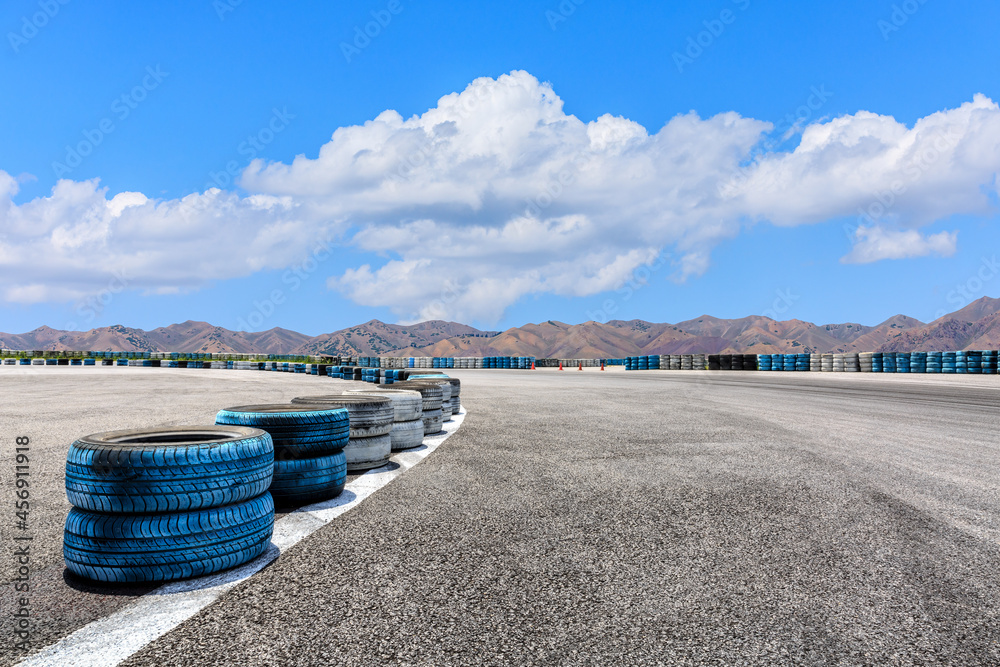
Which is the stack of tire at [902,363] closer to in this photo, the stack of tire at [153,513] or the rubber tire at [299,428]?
the rubber tire at [299,428]

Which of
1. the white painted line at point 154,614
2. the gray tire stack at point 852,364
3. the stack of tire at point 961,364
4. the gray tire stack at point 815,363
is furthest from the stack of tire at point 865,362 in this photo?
the white painted line at point 154,614

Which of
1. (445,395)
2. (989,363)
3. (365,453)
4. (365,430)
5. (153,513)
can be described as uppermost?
(989,363)

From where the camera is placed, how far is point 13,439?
9711mm

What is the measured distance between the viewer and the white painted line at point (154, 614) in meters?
2.89

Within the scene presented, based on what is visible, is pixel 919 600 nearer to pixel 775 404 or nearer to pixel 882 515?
pixel 882 515

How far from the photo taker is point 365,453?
741 centimetres

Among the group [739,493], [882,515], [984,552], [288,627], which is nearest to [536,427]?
[739,493]

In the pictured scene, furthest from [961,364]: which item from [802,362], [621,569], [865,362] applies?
[621,569]

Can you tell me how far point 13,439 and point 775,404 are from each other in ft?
56.8

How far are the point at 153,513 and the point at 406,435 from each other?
507 centimetres

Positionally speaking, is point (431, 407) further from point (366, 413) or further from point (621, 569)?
point (621, 569)

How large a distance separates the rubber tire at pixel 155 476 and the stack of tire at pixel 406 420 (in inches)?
181

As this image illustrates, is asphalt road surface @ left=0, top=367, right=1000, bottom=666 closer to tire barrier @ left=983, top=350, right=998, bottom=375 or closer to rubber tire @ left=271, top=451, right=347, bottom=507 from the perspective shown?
rubber tire @ left=271, top=451, right=347, bottom=507

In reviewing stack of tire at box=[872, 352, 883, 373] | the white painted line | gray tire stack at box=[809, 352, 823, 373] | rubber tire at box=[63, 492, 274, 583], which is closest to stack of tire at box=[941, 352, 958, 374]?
stack of tire at box=[872, 352, 883, 373]
